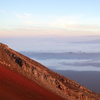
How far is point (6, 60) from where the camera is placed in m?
29.5

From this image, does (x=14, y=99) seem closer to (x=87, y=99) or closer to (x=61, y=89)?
(x=61, y=89)

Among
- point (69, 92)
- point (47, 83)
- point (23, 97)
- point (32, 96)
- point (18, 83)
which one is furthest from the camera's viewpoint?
point (69, 92)

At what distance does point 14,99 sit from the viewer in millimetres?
17922

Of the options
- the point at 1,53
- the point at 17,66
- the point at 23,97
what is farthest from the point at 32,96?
the point at 1,53

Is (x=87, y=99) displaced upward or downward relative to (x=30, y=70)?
downward

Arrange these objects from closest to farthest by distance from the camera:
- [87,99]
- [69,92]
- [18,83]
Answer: [18,83] < [69,92] < [87,99]

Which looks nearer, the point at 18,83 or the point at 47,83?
the point at 18,83

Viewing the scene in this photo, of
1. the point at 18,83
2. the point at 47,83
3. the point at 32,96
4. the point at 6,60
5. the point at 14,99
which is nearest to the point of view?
the point at 14,99

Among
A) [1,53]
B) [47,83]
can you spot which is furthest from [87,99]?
[1,53]

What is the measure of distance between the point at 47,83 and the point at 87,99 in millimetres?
9617

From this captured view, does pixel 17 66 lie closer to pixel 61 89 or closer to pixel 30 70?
pixel 30 70

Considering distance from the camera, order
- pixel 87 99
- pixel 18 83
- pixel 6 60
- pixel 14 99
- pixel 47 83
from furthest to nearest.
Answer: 1. pixel 87 99
2. pixel 47 83
3. pixel 6 60
4. pixel 18 83
5. pixel 14 99

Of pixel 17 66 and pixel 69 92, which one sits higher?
pixel 17 66

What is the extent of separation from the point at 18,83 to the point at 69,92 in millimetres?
13185
